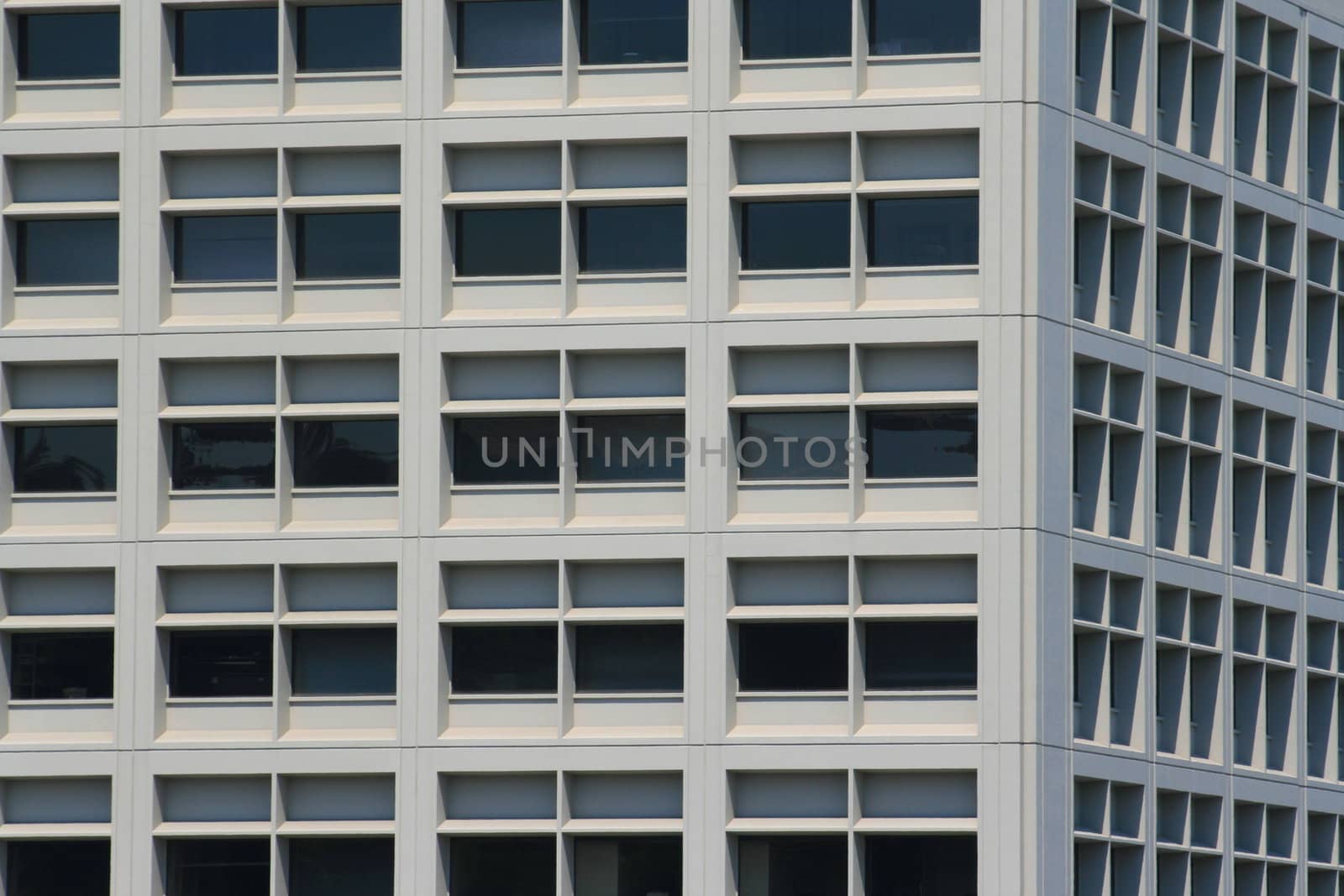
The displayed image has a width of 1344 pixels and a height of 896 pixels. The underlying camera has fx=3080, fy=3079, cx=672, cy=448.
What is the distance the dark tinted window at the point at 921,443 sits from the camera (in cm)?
5794

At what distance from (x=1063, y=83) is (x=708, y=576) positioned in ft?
38.2

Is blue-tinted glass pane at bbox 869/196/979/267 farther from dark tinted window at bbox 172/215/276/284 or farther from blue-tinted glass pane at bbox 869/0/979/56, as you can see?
dark tinted window at bbox 172/215/276/284

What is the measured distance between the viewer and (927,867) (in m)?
56.8

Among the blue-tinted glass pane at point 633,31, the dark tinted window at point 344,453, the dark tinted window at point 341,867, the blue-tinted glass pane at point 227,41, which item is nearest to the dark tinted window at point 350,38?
the blue-tinted glass pane at point 227,41

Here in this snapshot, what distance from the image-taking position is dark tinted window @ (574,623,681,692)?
190 ft

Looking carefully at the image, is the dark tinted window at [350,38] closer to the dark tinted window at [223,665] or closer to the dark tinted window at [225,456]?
the dark tinted window at [225,456]

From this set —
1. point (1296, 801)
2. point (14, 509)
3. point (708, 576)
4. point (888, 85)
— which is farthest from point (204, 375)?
point (1296, 801)

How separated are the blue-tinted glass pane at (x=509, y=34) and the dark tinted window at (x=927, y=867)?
1641cm

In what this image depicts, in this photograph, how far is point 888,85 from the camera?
193ft

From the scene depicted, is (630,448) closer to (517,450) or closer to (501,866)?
(517,450)

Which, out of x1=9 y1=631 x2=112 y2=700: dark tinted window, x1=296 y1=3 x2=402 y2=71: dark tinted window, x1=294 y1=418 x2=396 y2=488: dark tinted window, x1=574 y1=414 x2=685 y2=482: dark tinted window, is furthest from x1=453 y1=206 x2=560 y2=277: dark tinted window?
x1=9 y1=631 x2=112 y2=700: dark tinted window

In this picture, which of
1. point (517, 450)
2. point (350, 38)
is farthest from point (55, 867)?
point (350, 38)

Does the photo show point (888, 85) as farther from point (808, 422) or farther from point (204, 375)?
point (204, 375)

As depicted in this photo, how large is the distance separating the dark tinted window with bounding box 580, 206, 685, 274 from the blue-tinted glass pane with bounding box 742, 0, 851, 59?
11.6ft
